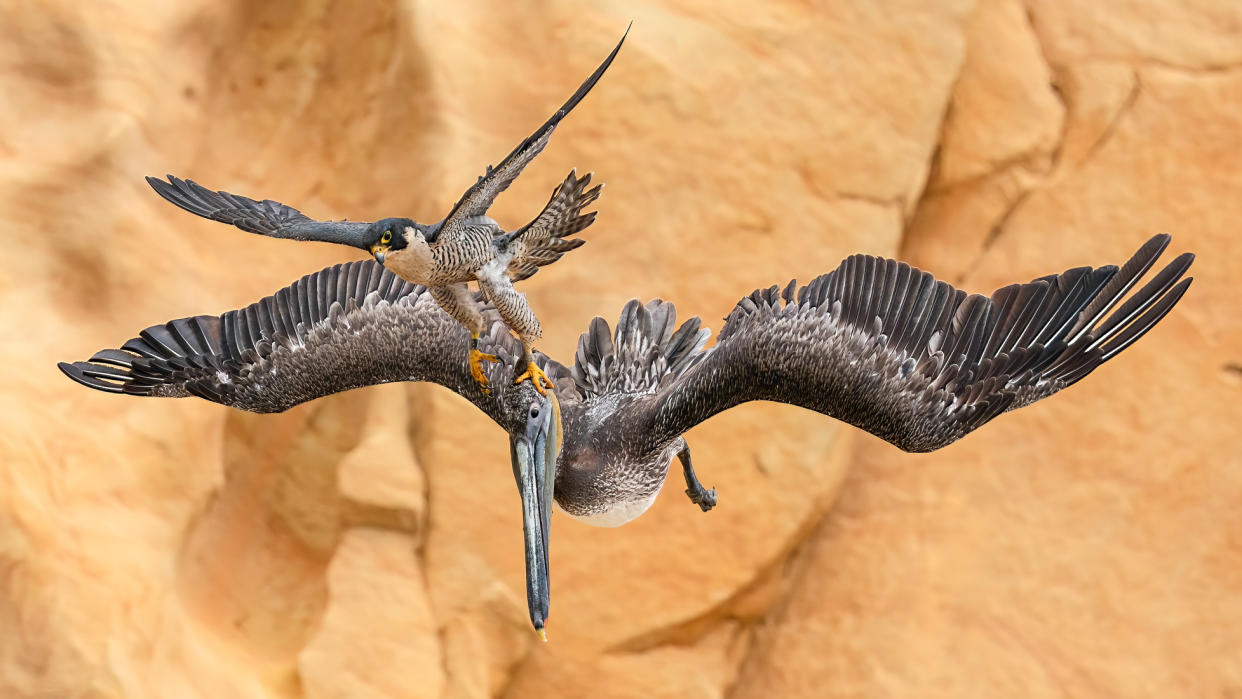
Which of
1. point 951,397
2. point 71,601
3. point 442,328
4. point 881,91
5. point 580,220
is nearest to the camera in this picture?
point 580,220

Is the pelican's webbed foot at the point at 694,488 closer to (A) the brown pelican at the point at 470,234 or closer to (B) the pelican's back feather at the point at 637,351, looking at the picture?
(B) the pelican's back feather at the point at 637,351

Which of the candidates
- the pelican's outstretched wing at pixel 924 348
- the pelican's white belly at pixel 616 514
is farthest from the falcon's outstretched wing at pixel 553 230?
the pelican's white belly at pixel 616 514

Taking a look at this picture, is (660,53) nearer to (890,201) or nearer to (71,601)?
(890,201)

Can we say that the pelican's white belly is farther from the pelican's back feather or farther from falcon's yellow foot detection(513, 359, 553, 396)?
falcon's yellow foot detection(513, 359, 553, 396)

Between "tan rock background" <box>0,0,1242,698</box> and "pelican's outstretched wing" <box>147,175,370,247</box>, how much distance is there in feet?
9.69

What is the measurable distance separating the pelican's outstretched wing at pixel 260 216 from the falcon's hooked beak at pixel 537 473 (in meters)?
0.75

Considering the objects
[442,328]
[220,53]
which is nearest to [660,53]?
[220,53]

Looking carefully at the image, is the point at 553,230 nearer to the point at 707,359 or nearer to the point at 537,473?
the point at 537,473

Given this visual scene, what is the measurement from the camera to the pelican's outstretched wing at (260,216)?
274 centimetres

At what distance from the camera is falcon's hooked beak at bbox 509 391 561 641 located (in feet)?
10.7

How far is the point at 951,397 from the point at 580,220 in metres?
1.30

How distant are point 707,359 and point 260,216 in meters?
1.35

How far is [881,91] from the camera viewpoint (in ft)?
21.0

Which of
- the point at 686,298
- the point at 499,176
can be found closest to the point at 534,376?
the point at 499,176
